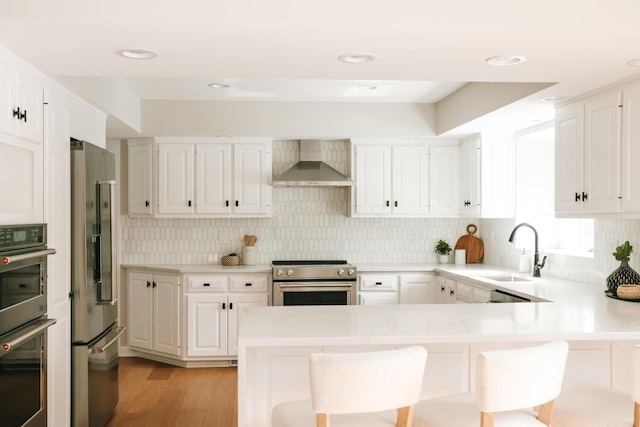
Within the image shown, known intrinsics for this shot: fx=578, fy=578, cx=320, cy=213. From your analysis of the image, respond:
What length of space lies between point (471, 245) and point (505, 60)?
3.57m

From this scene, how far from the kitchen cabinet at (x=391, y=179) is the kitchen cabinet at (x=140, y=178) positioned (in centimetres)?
201

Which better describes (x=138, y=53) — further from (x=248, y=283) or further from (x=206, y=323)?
(x=206, y=323)

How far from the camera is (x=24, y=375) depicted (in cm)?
275

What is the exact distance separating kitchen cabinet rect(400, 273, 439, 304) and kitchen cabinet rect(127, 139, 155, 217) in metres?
2.57

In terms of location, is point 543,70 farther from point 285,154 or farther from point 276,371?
point 285,154

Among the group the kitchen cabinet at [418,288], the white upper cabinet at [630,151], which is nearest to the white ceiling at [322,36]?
the white upper cabinet at [630,151]

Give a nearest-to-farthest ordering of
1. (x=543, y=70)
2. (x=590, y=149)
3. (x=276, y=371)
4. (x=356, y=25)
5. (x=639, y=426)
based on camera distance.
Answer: (x=639, y=426)
(x=356, y=25)
(x=276, y=371)
(x=543, y=70)
(x=590, y=149)

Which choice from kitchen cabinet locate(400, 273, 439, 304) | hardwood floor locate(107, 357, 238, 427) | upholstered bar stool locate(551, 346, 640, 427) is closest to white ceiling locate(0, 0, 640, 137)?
upholstered bar stool locate(551, 346, 640, 427)

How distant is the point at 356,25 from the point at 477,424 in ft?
5.21

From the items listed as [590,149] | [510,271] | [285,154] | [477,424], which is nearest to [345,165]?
[285,154]

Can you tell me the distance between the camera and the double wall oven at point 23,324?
8.30ft

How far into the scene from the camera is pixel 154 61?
9.05 ft

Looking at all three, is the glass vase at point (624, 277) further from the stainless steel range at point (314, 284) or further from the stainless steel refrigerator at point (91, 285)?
the stainless steel refrigerator at point (91, 285)

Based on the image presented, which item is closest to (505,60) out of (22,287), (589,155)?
(589,155)
